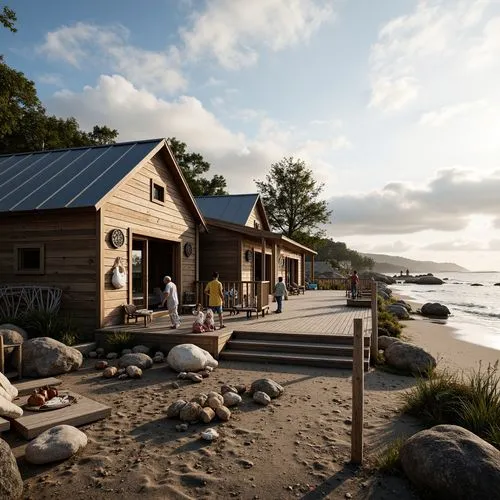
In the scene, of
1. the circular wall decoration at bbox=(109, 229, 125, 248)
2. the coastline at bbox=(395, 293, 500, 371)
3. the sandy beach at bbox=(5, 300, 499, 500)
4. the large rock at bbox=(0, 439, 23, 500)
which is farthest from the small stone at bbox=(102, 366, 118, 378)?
the coastline at bbox=(395, 293, 500, 371)

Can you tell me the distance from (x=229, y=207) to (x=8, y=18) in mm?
13007

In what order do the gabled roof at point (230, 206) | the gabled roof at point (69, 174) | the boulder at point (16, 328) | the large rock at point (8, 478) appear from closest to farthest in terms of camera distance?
1. the large rock at point (8, 478)
2. the boulder at point (16, 328)
3. the gabled roof at point (69, 174)
4. the gabled roof at point (230, 206)

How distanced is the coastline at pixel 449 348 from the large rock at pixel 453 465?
5.55 metres

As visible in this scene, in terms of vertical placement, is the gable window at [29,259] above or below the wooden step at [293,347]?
above

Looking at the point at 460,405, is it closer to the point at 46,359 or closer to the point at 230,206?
the point at 46,359

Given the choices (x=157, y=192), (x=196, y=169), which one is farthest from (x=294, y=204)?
(x=157, y=192)

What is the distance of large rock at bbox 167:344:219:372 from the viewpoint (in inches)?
308

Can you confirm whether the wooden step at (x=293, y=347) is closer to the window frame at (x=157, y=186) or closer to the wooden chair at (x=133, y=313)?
the wooden chair at (x=133, y=313)

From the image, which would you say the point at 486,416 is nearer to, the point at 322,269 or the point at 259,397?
the point at 259,397

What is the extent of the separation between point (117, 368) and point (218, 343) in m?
2.34

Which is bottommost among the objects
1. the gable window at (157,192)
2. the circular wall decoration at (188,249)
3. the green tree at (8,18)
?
the circular wall decoration at (188,249)

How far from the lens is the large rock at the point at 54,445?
13.8ft

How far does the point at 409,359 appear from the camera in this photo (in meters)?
8.52

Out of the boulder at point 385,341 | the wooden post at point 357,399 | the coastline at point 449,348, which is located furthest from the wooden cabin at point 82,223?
the coastline at point 449,348
